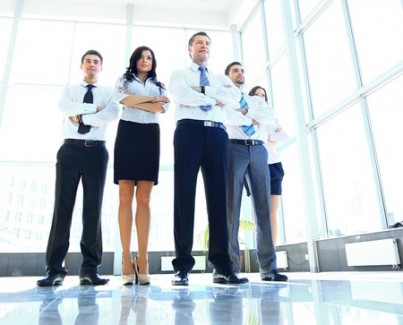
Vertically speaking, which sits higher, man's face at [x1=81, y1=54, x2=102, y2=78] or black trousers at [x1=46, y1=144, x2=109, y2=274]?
man's face at [x1=81, y1=54, x2=102, y2=78]

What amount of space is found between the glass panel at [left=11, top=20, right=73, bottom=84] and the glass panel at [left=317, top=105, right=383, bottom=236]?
4.32 m

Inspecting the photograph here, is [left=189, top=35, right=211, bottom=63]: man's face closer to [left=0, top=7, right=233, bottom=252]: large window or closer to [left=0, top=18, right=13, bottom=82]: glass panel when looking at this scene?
[left=0, top=7, right=233, bottom=252]: large window

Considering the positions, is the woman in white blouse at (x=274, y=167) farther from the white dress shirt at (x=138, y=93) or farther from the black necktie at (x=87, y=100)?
the black necktie at (x=87, y=100)

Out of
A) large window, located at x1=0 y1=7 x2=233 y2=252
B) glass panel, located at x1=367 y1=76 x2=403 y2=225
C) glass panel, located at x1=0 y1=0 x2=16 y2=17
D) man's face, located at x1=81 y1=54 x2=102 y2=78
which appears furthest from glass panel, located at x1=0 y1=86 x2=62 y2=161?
glass panel, located at x1=367 y1=76 x2=403 y2=225

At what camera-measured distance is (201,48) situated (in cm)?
215

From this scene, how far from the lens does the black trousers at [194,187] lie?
5.90 ft

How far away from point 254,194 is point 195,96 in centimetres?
72

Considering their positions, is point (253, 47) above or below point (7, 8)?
below

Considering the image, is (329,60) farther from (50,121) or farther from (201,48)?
(50,121)

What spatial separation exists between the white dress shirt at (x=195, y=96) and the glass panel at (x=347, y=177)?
1.95 meters

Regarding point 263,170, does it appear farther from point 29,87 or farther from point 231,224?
point 29,87

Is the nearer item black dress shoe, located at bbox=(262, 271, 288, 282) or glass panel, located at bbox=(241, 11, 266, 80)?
black dress shoe, located at bbox=(262, 271, 288, 282)

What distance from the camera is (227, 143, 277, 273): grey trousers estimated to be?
6.97 feet

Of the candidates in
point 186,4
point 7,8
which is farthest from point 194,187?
point 7,8
